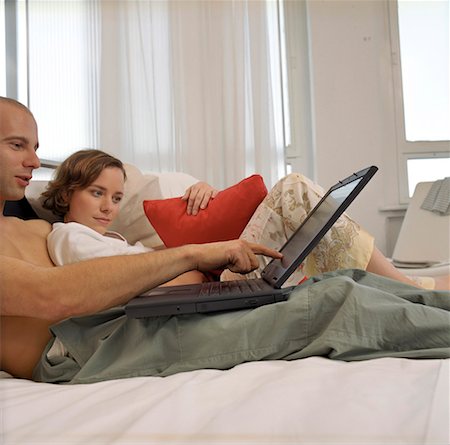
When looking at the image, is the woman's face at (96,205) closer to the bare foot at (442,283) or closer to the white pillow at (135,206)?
the white pillow at (135,206)

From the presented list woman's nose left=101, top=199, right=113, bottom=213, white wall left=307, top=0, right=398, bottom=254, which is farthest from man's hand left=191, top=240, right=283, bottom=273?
white wall left=307, top=0, right=398, bottom=254

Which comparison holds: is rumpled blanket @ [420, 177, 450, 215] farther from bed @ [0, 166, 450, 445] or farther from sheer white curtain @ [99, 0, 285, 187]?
bed @ [0, 166, 450, 445]

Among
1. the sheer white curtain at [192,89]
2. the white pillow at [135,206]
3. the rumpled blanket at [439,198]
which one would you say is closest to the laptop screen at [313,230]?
the white pillow at [135,206]

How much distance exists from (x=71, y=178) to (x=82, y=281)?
0.76 meters

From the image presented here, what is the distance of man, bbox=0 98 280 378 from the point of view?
2.43 feet

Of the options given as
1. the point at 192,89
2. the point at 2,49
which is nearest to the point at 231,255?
the point at 2,49

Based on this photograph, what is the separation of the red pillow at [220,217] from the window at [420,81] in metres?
1.99

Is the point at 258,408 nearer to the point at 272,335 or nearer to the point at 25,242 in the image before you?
the point at 272,335

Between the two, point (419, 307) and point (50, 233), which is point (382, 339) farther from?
point (50, 233)

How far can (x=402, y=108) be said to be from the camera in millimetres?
3062

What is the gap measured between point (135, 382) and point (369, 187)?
2603mm

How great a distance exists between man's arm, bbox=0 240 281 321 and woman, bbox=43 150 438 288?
1.08ft

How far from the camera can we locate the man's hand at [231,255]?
96 cm

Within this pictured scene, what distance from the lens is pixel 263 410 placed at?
47 centimetres
